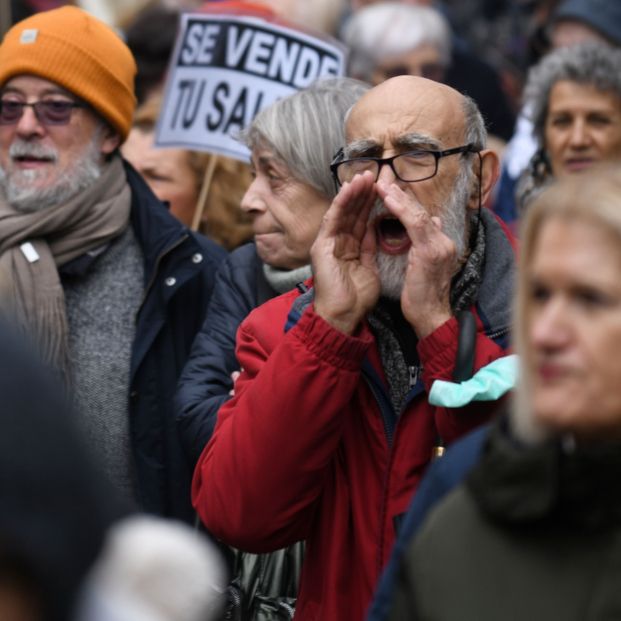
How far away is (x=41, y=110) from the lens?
570cm

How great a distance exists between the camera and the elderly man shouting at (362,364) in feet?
12.2

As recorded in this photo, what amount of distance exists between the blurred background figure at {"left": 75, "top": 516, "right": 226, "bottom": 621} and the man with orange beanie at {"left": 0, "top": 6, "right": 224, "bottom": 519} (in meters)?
3.21

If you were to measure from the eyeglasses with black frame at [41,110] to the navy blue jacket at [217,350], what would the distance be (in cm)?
94

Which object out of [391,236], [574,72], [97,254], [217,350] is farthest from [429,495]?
[574,72]

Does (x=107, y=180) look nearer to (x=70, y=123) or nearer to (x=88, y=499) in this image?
(x=70, y=123)

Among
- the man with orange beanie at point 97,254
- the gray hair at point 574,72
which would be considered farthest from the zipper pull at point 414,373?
the gray hair at point 574,72

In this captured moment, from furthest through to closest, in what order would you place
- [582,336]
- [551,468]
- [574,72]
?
[574,72]
[582,336]
[551,468]

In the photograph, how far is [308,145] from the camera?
16.1ft

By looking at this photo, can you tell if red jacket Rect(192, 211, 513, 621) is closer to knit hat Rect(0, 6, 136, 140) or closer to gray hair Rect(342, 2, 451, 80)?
knit hat Rect(0, 6, 136, 140)

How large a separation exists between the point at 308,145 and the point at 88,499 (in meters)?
3.13

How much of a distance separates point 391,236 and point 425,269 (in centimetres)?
28

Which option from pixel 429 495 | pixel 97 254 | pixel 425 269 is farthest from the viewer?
pixel 97 254

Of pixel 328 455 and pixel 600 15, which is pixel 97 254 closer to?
pixel 328 455

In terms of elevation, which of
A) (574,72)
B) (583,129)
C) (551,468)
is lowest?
(583,129)
